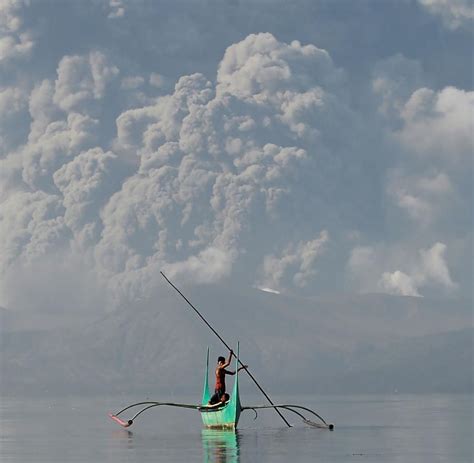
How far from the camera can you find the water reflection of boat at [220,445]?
167 ft

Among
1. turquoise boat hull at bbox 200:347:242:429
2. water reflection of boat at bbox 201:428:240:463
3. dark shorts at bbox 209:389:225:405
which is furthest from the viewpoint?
dark shorts at bbox 209:389:225:405

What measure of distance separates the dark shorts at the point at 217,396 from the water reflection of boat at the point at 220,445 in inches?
66.5

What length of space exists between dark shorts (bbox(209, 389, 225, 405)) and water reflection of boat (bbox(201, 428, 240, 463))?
1688 mm

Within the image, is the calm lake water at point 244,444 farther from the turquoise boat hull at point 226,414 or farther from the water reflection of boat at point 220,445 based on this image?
the turquoise boat hull at point 226,414

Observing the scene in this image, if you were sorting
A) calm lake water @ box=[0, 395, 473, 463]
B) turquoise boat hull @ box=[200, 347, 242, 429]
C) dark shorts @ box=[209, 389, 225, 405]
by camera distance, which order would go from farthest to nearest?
dark shorts @ box=[209, 389, 225, 405] → turquoise boat hull @ box=[200, 347, 242, 429] → calm lake water @ box=[0, 395, 473, 463]

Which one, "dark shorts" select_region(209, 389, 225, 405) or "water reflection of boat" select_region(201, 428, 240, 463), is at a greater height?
"dark shorts" select_region(209, 389, 225, 405)

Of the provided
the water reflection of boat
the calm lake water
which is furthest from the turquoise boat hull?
the calm lake water

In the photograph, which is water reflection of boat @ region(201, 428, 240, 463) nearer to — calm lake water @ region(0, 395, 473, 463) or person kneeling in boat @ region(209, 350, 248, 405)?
calm lake water @ region(0, 395, 473, 463)

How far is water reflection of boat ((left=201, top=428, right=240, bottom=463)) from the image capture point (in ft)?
167

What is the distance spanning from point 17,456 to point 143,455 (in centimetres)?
622

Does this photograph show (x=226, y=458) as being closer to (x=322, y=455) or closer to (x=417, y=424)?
(x=322, y=455)

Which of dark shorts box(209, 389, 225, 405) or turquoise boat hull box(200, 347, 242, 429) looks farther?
dark shorts box(209, 389, 225, 405)

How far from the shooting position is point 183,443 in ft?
203

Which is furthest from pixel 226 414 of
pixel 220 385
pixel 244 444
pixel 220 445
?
pixel 220 445
